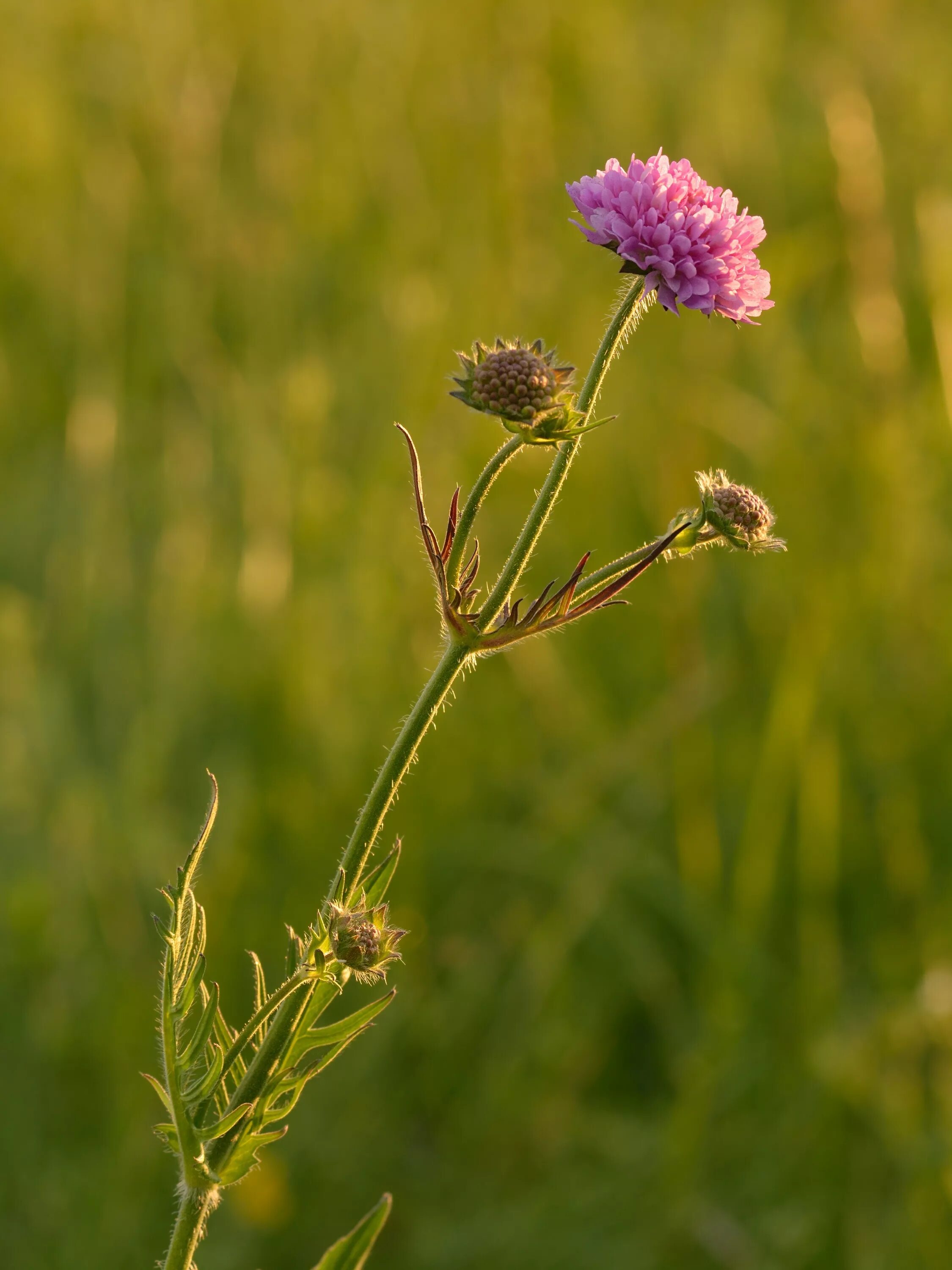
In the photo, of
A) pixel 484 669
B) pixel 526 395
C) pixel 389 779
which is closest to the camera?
pixel 389 779

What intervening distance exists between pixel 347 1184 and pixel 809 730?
5.49ft

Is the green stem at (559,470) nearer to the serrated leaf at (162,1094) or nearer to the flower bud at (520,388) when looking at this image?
the flower bud at (520,388)

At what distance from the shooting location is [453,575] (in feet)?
4.11

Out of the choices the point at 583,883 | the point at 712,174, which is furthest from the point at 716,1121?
the point at 712,174

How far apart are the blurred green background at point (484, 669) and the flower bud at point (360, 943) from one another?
175cm

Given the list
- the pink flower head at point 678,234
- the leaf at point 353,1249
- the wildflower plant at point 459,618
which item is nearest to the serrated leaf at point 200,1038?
the wildflower plant at point 459,618

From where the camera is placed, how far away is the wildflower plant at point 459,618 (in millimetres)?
1110

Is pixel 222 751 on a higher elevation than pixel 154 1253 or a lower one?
higher

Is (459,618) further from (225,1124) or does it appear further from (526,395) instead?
(225,1124)

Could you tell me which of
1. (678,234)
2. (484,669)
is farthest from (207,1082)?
(484,669)

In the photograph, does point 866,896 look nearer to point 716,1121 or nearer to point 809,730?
point 809,730

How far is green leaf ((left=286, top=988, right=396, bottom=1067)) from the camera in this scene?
3.70ft

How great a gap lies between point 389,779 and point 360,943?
0.16m

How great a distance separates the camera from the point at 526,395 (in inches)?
47.7
